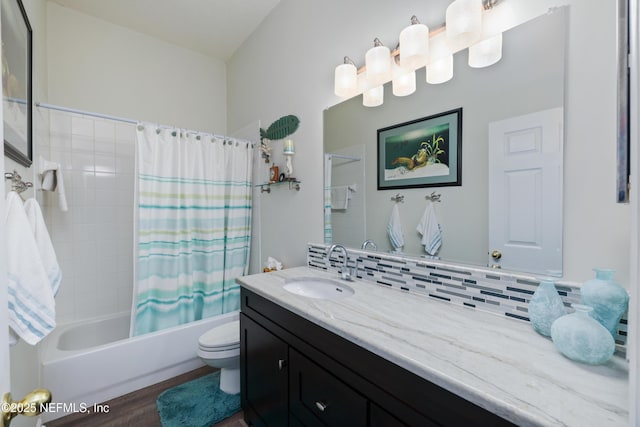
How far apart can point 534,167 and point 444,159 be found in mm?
341

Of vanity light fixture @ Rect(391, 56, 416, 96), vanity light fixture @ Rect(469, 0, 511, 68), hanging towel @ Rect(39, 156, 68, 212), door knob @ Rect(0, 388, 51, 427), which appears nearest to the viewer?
door knob @ Rect(0, 388, 51, 427)

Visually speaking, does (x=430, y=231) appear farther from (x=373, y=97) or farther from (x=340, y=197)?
(x=373, y=97)

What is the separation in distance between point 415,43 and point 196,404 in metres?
2.35

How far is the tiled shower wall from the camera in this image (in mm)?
2215

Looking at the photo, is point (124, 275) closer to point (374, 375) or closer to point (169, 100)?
point (169, 100)

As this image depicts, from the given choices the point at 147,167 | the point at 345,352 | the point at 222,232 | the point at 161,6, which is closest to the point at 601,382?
the point at 345,352

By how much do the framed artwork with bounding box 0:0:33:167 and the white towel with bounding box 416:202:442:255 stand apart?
166 centimetres

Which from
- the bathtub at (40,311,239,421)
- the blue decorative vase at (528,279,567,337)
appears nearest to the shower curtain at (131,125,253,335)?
the bathtub at (40,311,239,421)

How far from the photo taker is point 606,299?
728mm

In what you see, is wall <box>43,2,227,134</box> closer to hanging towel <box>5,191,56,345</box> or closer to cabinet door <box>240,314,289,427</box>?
hanging towel <box>5,191,56,345</box>

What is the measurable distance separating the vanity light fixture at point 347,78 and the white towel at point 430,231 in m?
0.81

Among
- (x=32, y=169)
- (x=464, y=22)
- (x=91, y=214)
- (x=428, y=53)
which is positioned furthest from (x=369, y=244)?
(x=91, y=214)

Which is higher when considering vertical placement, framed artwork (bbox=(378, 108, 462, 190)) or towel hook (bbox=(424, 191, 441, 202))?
framed artwork (bbox=(378, 108, 462, 190))

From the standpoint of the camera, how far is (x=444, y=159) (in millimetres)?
1227
